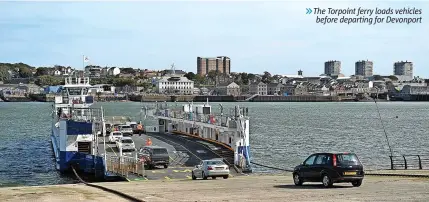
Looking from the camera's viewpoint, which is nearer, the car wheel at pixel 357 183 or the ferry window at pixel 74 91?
the car wheel at pixel 357 183

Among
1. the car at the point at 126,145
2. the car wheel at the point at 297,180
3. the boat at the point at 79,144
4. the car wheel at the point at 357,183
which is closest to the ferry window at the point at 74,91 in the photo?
the boat at the point at 79,144

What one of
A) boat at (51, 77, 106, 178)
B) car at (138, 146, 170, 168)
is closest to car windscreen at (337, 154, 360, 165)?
car at (138, 146, 170, 168)

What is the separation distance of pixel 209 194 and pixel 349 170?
582 centimetres

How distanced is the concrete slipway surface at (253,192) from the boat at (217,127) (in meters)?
13.0

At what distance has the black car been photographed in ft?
82.2

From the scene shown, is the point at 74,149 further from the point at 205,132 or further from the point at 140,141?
the point at 205,132

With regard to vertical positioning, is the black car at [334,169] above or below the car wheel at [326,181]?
above

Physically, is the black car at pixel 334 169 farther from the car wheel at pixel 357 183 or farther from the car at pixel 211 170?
the car at pixel 211 170

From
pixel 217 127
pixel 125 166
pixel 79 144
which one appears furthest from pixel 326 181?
pixel 79 144

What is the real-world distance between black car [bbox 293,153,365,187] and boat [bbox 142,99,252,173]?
43.9 feet

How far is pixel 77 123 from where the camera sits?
46.8 m

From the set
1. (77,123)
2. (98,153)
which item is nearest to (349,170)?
(98,153)

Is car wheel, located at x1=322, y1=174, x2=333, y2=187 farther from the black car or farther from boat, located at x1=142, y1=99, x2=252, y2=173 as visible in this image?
boat, located at x1=142, y1=99, x2=252, y2=173

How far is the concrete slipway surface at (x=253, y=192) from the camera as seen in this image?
2200 cm
